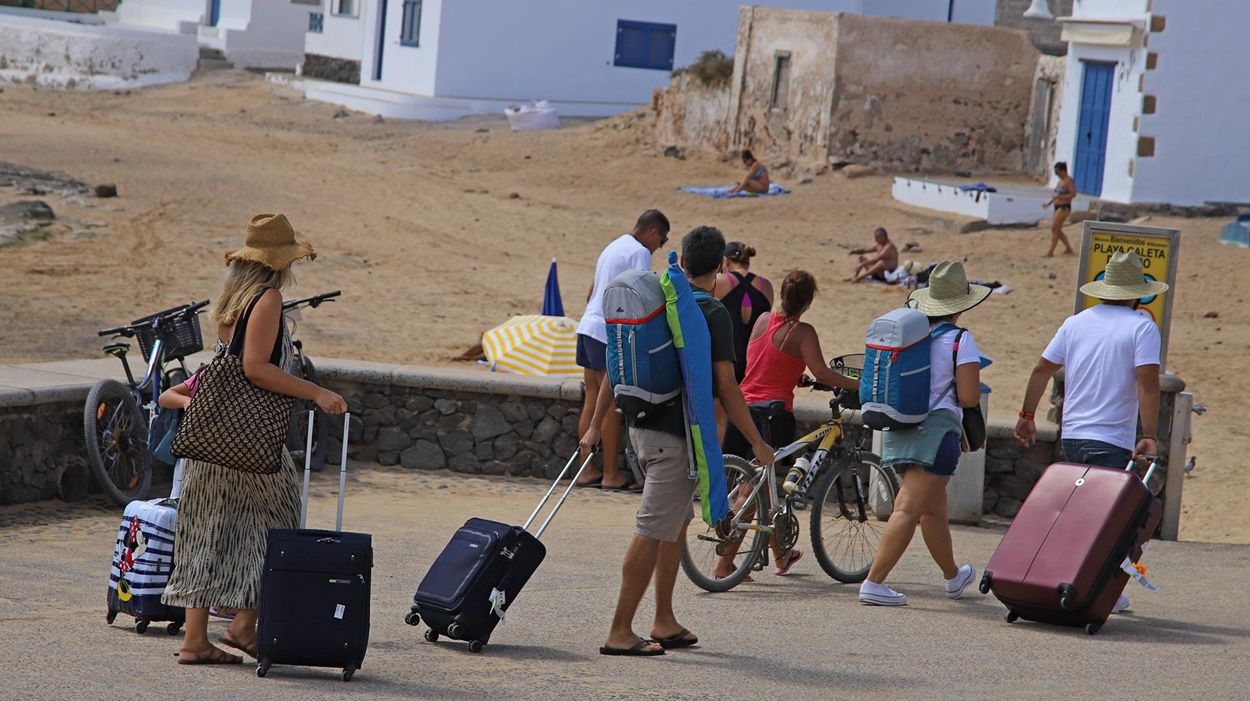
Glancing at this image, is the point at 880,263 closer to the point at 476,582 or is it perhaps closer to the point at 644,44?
the point at 476,582

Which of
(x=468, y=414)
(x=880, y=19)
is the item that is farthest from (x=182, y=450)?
(x=880, y=19)

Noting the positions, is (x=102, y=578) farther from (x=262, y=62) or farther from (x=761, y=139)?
(x=262, y=62)

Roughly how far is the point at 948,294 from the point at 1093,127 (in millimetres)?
20079

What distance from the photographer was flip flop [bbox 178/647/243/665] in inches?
207

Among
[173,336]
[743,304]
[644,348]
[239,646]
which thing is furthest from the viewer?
[173,336]

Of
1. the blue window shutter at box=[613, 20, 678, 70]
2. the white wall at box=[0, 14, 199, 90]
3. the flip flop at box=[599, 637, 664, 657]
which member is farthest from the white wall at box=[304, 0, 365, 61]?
the flip flop at box=[599, 637, 664, 657]

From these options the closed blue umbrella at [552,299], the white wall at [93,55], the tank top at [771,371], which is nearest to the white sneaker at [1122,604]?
the tank top at [771,371]

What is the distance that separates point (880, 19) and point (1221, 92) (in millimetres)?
6599

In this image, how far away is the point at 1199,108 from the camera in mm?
24172

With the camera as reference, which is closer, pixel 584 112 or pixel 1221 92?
pixel 1221 92

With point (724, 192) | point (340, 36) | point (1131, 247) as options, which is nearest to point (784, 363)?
point (1131, 247)

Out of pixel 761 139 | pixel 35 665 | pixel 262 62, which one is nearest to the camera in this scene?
pixel 35 665

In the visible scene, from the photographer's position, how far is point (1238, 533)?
412 inches

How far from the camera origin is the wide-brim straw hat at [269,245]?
5.27 meters
